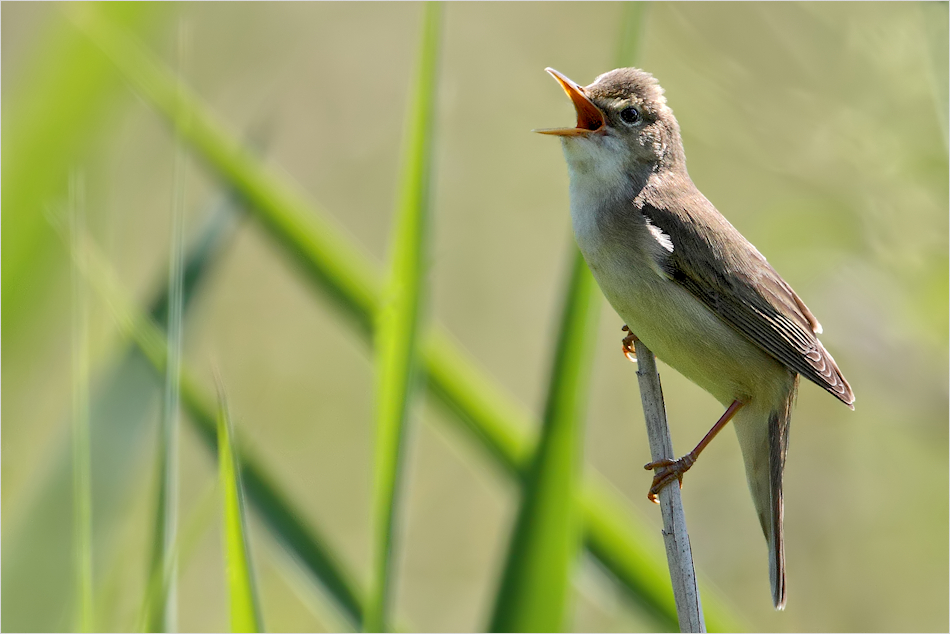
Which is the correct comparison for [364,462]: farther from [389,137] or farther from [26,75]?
[26,75]

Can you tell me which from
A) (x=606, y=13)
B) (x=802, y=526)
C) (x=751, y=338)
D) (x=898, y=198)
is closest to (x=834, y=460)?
(x=802, y=526)

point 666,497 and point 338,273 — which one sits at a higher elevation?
point 338,273

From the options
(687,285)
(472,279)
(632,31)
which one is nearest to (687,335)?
(687,285)

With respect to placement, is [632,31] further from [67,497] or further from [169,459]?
[67,497]

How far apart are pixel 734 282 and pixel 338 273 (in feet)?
3.63

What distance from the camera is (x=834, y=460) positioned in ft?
11.1

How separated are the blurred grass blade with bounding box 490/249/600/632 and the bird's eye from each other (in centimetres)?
114

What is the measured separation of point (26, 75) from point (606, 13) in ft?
11.7

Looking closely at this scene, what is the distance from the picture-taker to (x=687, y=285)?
2277 millimetres

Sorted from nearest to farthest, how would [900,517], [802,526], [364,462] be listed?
1. [802,526]
2. [900,517]
3. [364,462]

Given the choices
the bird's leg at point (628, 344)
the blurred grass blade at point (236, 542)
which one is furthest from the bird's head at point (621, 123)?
the blurred grass blade at point (236, 542)

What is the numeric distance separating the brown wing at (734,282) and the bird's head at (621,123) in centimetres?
19

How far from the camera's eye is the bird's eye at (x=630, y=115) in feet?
7.97

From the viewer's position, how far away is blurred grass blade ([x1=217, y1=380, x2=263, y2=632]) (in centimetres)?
117
